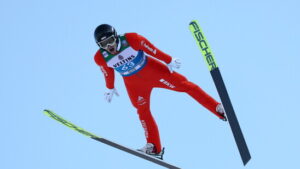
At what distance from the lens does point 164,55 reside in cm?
714

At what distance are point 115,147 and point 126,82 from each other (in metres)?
0.99

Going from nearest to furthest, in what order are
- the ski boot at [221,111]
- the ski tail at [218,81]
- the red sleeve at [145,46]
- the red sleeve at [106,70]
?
the ski tail at [218,81] → the red sleeve at [145,46] → the ski boot at [221,111] → the red sleeve at [106,70]

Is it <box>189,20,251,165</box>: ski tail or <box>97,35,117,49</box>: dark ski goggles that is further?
<box>97,35,117,49</box>: dark ski goggles

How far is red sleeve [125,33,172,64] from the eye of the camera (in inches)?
278

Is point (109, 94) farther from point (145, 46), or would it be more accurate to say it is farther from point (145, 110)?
point (145, 46)

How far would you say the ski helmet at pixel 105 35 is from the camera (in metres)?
6.91

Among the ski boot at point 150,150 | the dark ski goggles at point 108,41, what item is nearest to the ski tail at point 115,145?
the ski boot at point 150,150

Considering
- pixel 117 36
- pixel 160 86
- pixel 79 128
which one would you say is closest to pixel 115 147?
Result: pixel 79 128

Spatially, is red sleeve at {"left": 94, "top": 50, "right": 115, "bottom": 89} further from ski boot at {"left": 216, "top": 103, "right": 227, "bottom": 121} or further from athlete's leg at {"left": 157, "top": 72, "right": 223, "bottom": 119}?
ski boot at {"left": 216, "top": 103, "right": 227, "bottom": 121}

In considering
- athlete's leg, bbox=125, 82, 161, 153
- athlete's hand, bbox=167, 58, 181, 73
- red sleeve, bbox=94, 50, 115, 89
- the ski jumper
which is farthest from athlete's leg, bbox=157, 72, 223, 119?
red sleeve, bbox=94, 50, 115, 89

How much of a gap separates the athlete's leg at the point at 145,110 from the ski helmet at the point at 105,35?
81 centimetres

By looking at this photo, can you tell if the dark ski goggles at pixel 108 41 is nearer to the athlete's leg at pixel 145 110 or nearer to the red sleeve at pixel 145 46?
the red sleeve at pixel 145 46

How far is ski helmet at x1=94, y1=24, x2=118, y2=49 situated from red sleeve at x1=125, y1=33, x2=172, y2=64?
0.23 meters

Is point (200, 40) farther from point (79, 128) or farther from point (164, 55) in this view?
point (79, 128)
